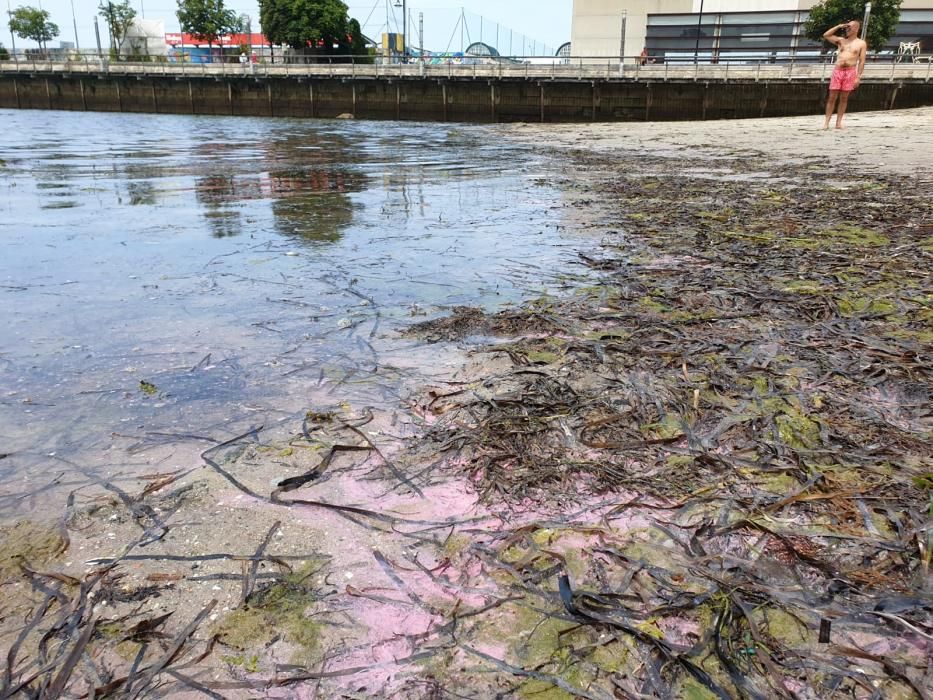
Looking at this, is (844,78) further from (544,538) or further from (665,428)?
(544,538)

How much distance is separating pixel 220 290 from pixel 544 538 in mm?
3083

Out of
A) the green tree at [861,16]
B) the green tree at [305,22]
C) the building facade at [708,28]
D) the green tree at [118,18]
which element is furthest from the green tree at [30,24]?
the green tree at [861,16]

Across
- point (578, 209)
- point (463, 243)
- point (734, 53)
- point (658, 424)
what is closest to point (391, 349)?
point (658, 424)

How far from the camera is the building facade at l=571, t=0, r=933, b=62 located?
182 ft

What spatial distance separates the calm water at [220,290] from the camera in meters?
2.58

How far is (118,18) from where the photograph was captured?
87.7 meters

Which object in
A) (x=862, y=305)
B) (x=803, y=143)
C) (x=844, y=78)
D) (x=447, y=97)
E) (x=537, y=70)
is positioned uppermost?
(x=537, y=70)

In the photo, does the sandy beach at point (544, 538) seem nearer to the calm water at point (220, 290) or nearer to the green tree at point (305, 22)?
the calm water at point (220, 290)

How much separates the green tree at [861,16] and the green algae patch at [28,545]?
57.1 m

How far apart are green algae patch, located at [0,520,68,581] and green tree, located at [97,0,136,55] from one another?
99677 millimetres

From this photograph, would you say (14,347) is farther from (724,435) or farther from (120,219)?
(120,219)

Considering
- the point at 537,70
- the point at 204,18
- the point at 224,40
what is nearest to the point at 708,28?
the point at 537,70

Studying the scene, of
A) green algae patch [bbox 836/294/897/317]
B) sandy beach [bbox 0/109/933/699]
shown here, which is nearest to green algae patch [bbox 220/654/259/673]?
sandy beach [bbox 0/109/933/699]

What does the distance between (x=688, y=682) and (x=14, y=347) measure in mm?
3257
